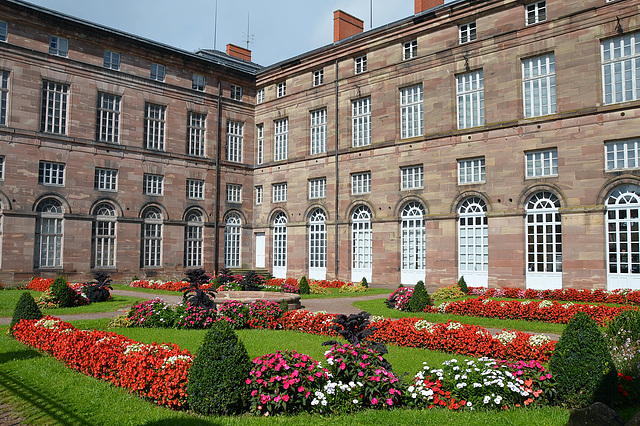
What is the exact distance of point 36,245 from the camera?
27.0 meters

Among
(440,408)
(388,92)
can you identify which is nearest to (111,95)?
(388,92)

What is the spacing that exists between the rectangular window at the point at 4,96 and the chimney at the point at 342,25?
19905 mm

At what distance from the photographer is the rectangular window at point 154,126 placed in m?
32.2

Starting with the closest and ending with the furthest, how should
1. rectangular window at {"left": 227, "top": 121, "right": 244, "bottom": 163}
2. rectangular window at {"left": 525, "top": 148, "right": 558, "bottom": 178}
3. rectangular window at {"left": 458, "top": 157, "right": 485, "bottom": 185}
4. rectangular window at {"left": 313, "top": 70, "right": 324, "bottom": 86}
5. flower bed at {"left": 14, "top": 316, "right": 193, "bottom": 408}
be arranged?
flower bed at {"left": 14, "top": 316, "right": 193, "bottom": 408} → rectangular window at {"left": 525, "top": 148, "right": 558, "bottom": 178} → rectangular window at {"left": 458, "top": 157, "right": 485, "bottom": 185} → rectangular window at {"left": 313, "top": 70, "right": 324, "bottom": 86} → rectangular window at {"left": 227, "top": 121, "right": 244, "bottom": 163}

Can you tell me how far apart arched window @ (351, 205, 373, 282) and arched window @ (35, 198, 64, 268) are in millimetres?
16827

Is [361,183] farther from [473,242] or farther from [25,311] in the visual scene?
[25,311]

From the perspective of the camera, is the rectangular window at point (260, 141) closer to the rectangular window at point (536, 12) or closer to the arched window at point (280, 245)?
the arched window at point (280, 245)

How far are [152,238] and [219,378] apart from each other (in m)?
26.1

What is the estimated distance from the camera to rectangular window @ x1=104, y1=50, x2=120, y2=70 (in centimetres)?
3036

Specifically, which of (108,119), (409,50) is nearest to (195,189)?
(108,119)

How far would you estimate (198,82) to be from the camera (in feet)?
114

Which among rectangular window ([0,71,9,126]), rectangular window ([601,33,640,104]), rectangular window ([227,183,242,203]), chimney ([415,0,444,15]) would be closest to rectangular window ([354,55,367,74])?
chimney ([415,0,444,15])

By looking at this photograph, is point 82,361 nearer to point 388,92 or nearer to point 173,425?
point 173,425

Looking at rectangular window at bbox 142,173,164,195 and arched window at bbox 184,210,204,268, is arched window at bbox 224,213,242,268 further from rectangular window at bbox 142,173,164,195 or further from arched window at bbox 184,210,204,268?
rectangular window at bbox 142,173,164,195
